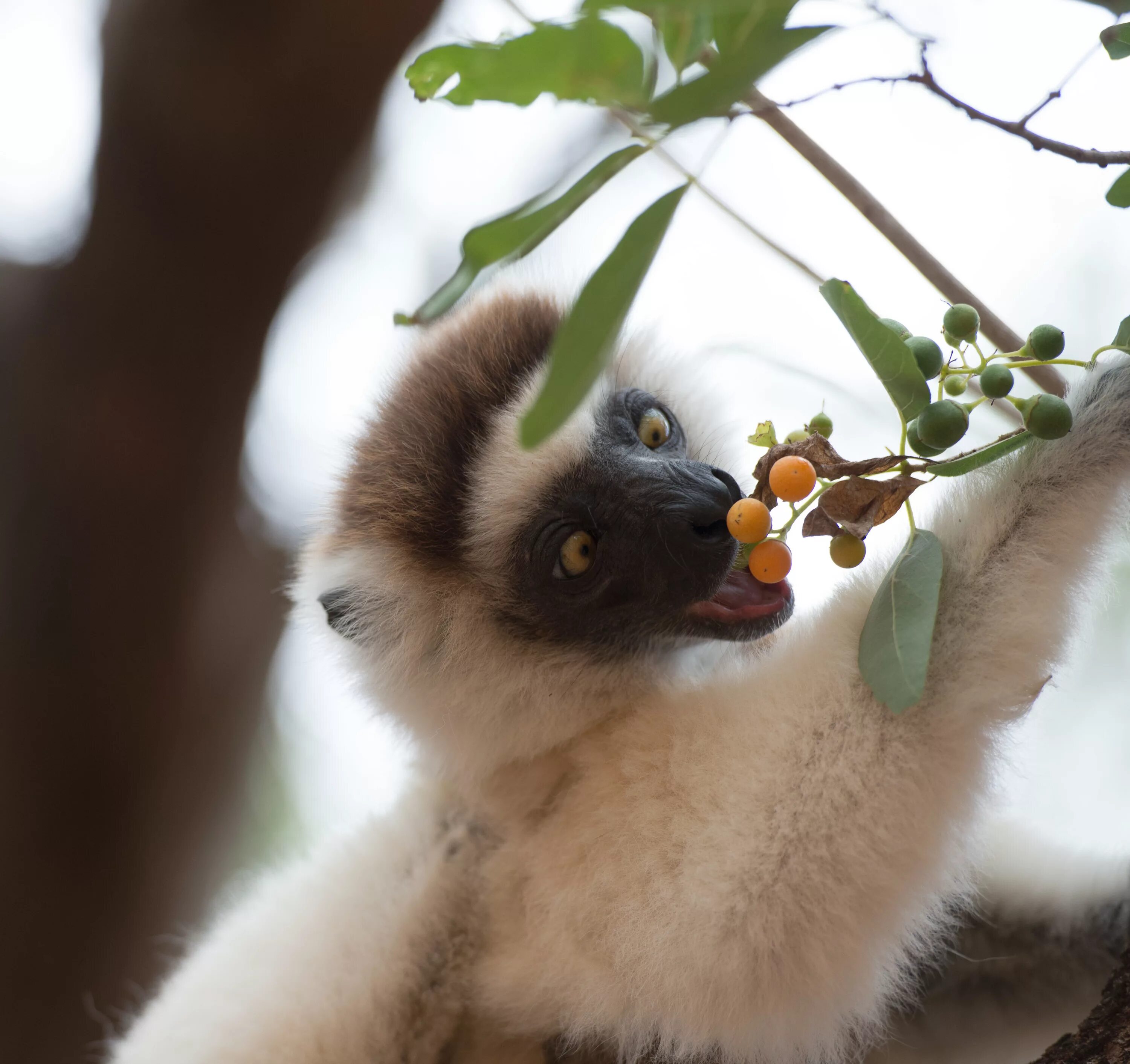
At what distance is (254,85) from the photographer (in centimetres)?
264

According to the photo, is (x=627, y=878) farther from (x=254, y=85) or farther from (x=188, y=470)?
(x=254, y=85)

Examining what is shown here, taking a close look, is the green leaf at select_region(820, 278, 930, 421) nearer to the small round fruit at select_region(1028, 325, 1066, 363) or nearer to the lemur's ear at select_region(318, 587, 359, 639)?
the small round fruit at select_region(1028, 325, 1066, 363)

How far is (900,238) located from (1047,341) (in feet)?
1.05

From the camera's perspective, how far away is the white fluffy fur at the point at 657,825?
1344 millimetres

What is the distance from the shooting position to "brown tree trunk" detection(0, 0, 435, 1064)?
8.68 feet

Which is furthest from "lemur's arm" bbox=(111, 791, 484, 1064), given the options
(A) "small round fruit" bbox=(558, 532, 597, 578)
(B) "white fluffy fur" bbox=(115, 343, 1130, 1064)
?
(A) "small round fruit" bbox=(558, 532, 597, 578)

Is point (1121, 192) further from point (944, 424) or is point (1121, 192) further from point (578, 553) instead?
point (578, 553)

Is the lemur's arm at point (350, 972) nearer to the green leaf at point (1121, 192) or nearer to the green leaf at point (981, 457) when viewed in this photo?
the green leaf at point (981, 457)

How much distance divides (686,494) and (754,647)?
415 millimetres

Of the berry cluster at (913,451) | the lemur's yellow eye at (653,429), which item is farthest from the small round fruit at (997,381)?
the lemur's yellow eye at (653,429)

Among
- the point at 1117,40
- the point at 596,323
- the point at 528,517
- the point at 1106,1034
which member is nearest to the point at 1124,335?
the point at 1117,40

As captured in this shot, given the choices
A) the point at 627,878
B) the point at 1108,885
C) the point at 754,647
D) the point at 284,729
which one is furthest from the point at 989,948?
the point at 284,729

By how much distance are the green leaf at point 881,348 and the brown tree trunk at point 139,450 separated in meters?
1.84

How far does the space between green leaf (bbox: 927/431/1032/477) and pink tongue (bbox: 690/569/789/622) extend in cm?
57
